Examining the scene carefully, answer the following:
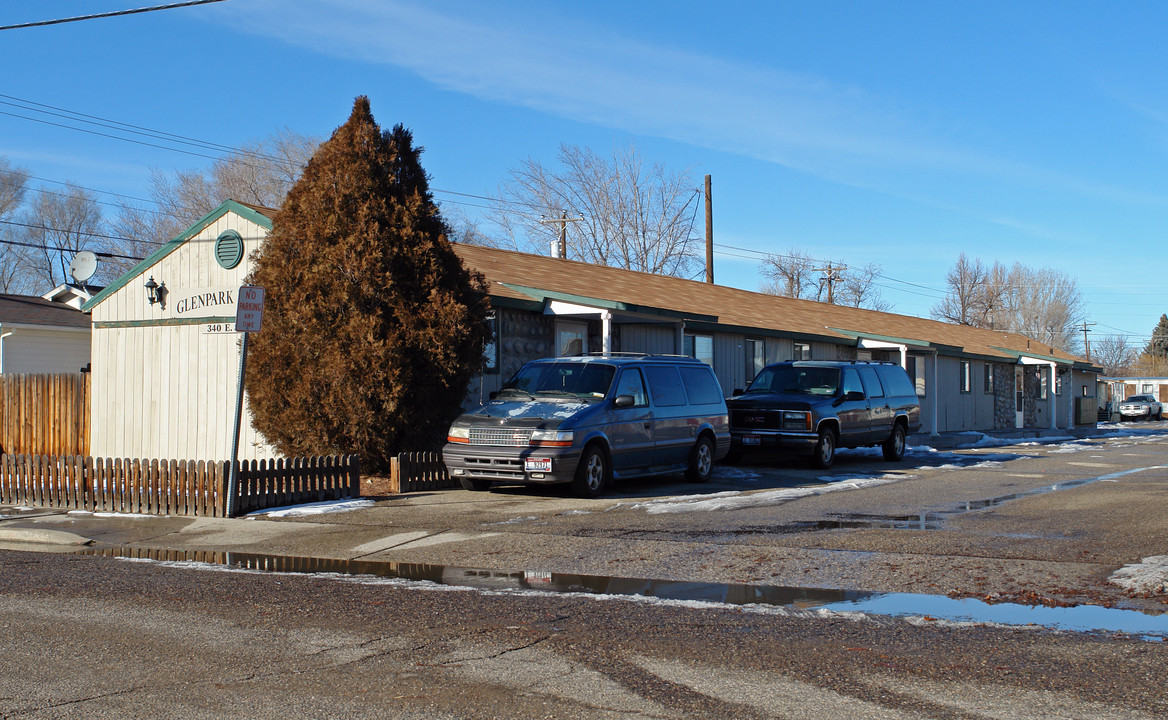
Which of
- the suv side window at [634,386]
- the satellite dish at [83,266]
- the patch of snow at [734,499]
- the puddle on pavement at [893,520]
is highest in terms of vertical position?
the satellite dish at [83,266]

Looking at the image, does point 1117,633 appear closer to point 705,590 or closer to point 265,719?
point 705,590

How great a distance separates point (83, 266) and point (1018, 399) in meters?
32.6

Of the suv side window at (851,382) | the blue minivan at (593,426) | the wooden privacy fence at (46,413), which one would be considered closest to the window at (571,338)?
the blue minivan at (593,426)

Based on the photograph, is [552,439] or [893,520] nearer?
[893,520]

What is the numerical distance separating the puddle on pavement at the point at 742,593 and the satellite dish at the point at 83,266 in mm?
18142

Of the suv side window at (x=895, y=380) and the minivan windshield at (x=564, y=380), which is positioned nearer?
the minivan windshield at (x=564, y=380)

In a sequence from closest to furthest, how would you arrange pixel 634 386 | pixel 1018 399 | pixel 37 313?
pixel 634 386, pixel 37 313, pixel 1018 399

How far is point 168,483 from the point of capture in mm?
12602

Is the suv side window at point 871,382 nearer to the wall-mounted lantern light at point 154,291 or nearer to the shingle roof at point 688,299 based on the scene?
the shingle roof at point 688,299

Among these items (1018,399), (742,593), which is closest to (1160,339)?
(1018,399)

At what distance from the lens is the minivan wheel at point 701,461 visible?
Answer: 1541 centimetres

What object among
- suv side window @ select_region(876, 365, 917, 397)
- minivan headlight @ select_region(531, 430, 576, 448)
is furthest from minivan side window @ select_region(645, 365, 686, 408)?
suv side window @ select_region(876, 365, 917, 397)

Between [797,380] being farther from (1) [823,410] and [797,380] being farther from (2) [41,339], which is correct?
(2) [41,339]

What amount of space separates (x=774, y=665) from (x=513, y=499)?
802 centimetres
